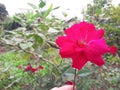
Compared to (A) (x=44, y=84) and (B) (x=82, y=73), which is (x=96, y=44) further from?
(A) (x=44, y=84)

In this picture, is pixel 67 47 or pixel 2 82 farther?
pixel 2 82

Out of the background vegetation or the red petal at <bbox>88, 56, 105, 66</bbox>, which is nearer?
the red petal at <bbox>88, 56, 105, 66</bbox>

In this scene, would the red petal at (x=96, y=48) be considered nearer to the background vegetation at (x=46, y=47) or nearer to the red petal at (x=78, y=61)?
the red petal at (x=78, y=61)

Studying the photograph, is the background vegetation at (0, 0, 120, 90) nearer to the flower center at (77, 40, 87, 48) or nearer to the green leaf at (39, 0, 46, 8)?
the green leaf at (39, 0, 46, 8)

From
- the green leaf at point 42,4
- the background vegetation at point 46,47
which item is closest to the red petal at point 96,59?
the background vegetation at point 46,47

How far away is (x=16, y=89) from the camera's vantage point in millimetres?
3441

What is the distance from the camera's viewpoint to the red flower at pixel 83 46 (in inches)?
26.7

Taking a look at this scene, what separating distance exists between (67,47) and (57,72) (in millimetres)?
634

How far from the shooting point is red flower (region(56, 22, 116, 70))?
678 millimetres

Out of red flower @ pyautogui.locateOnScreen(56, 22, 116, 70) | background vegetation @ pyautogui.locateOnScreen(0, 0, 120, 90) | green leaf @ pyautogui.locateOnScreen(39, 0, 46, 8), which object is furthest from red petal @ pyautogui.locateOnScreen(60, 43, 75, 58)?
green leaf @ pyautogui.locateOnScreen(39, 0, 46, 8)

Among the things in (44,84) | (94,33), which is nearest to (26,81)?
(44,84)

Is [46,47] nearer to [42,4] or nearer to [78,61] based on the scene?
[42,4]

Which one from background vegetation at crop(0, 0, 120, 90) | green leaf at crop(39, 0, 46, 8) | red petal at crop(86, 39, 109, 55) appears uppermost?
green leaf at crop(39, 0, 46, 8)

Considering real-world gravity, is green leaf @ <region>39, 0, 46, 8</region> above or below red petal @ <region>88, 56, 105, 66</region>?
above
